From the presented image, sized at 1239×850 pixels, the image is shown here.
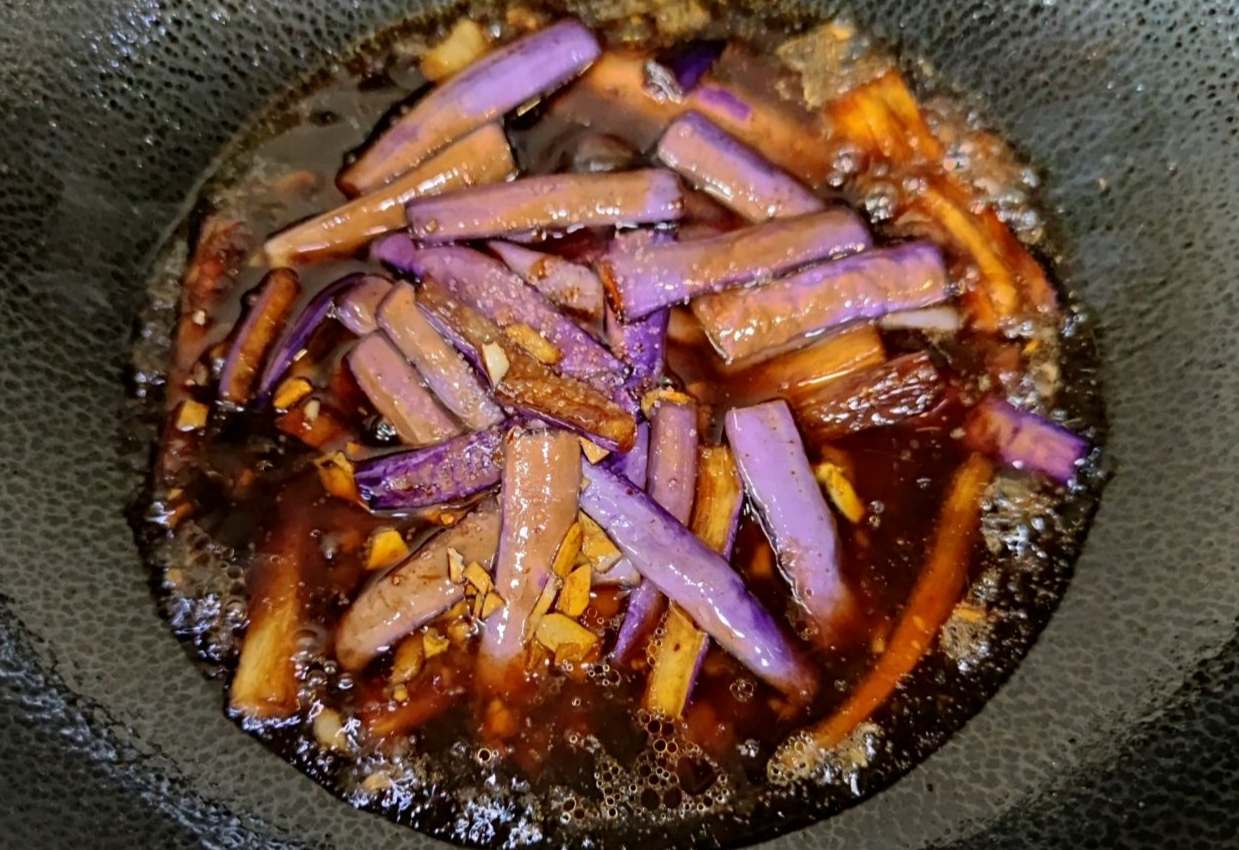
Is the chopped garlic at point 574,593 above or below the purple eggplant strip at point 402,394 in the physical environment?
below

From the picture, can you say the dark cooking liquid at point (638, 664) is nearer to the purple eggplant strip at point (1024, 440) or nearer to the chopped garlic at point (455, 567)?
the purple eggplant strip at point (1024, 440)

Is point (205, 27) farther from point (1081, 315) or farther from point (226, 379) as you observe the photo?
point (1081, 315)

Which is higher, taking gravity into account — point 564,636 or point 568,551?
point 568,551

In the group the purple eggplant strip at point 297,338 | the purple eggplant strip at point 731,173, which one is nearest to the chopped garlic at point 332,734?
the purple eggplant strip at point 297,338

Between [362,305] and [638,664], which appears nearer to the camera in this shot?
[638,664]

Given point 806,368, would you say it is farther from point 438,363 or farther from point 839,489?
point 438,363

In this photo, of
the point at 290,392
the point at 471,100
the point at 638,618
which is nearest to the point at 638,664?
the point at 638,618
